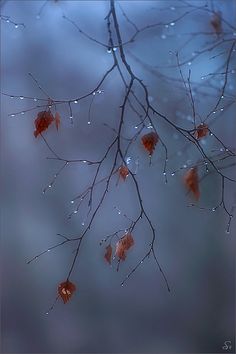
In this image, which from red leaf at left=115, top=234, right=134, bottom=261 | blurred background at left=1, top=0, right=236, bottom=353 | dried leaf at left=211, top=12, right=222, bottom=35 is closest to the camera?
red leaf at left=115, top=234, right=134, bottom=261

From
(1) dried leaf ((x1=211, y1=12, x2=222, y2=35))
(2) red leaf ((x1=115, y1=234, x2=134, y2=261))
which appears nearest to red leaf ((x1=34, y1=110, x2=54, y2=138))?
(2) red leaf ((x1=115, y1=234, x2=134, y2=261))

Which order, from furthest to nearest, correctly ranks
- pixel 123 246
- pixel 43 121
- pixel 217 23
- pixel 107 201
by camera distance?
1. pixel 107 201
2. pixel 217 23
3. pixel 123 246
4. pixel 43 121

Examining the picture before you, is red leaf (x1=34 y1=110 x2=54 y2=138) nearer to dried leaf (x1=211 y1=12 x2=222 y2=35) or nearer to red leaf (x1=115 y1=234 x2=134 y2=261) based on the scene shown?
red leaf (x1=115 y1=234 x2=134 y2=261)

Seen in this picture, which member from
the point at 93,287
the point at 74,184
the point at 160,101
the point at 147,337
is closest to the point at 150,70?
the point at 160,101

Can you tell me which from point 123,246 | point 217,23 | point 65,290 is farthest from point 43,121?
point 217,23

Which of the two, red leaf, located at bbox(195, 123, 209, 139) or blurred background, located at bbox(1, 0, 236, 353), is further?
blurred background, located at bbox(1, 0, 236, 353)

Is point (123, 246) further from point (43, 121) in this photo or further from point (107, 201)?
point (107, 201)

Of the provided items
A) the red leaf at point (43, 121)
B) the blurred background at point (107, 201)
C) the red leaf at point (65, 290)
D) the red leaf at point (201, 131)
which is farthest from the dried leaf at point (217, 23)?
the red leaf at point (65, 290)

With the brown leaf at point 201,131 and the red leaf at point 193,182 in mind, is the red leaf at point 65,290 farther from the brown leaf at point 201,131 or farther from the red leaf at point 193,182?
the brown leaf at point 201,131

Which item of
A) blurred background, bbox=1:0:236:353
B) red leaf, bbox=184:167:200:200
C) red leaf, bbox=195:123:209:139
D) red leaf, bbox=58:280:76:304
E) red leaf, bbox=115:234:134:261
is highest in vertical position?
blurred background, bbox=1:0:236:353
